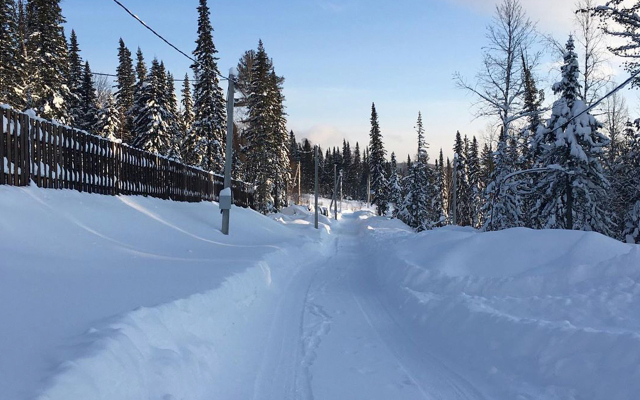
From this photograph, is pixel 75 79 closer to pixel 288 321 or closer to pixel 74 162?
pixel 74 162

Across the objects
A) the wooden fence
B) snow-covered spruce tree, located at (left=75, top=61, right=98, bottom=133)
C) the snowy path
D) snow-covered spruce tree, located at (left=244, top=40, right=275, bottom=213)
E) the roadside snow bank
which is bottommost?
the snowy path

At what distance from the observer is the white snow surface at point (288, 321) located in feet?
11.4

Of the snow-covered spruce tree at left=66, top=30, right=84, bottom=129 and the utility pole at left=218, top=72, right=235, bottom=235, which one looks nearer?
the utility pole at left=218, top=72, right=235, bottom=235

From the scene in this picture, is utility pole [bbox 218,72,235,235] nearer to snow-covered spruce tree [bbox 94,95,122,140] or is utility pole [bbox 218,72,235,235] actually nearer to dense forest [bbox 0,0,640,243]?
dense forest [bbox 0,0,640,243]

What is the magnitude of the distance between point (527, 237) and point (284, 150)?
3617 cm

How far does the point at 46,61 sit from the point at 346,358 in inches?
1309

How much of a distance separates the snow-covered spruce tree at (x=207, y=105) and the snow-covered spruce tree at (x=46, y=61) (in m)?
9.86

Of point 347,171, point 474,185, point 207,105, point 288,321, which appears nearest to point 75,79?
point 207,105

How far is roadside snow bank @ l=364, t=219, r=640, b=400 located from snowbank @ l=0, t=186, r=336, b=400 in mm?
2955

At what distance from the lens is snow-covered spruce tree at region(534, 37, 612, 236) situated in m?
15.5

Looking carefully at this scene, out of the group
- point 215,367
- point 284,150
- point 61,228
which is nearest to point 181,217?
point 61,228

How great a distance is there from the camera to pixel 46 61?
28.5m

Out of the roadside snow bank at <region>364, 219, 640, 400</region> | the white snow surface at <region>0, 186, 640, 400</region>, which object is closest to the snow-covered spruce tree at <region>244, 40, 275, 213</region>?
the white snow surface at <region>0, 186, 640, 400</region>

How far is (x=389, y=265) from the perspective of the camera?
1268 cm
